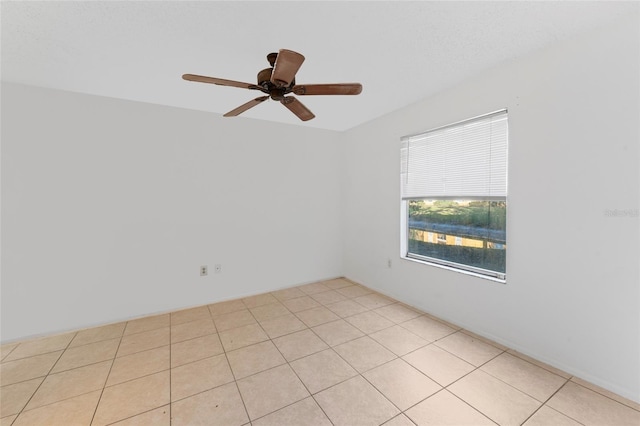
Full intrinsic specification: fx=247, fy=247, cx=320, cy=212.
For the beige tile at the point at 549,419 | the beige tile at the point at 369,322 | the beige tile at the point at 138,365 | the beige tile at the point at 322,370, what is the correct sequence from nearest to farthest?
the beige tile at the point at 549,419, the beige tile at the point at 322,370, the beige tile at the point at 138,365, the beige tile at the point at 369,322

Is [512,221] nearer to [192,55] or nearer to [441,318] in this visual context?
[441,318]

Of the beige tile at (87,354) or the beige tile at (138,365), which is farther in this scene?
the beige tile at (87,354)

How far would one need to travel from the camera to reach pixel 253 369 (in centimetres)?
195

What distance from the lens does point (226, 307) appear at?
314 centimetres

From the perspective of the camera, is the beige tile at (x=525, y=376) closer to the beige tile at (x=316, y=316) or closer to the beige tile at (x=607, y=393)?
the beige tile at (x=607, y=393)

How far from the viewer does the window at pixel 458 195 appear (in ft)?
7.39

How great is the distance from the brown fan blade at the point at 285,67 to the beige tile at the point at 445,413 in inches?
86.2

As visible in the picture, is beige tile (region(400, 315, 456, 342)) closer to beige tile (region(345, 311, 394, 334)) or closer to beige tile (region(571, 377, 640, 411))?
beige tile (region(345, 311, 394, 334))

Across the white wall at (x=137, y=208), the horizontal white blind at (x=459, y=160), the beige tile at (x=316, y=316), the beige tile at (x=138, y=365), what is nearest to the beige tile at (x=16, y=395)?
the beige tile at (x=138, y=365)

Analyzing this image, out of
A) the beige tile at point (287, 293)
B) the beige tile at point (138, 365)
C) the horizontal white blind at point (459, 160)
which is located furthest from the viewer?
the beige tile at point (287, 293)

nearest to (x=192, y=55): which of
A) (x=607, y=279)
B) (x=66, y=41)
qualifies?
(x=66, y=41)

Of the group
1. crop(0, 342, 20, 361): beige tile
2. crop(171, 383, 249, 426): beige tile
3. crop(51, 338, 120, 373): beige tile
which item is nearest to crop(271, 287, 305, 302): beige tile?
crop(171, 383, 249, 426): beige tile

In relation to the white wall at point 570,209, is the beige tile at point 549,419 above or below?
Answer: below

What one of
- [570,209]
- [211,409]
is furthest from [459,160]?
[211,409]
